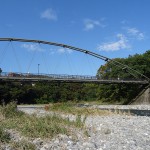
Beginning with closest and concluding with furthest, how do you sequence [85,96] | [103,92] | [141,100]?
[141,100] < [103,92] < [85,96]

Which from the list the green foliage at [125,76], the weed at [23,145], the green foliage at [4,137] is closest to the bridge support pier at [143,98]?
the green foliage at [125,76]

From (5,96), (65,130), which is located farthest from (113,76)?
(65,130)

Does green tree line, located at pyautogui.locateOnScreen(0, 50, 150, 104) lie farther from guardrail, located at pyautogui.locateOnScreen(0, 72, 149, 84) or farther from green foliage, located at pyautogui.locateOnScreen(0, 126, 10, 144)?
green foliage, located at pyautogui.locateOnScreen(0, 126, 10, 144)

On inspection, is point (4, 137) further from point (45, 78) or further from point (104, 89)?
point (104, 89)

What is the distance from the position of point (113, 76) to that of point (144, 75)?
8.05 metres

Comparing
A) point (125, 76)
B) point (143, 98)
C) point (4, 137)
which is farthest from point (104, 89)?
point (4, 137)

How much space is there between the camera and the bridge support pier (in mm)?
91000

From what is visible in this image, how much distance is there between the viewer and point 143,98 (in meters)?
92.1

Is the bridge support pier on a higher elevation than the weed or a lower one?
higher

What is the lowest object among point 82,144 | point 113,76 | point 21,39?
point 82,144

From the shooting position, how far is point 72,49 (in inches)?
3305

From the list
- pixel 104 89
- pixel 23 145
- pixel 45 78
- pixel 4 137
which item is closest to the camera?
pixel 23 145

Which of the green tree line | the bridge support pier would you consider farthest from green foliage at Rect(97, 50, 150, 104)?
the bridge support pier

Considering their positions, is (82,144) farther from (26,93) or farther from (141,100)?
(26,93)
